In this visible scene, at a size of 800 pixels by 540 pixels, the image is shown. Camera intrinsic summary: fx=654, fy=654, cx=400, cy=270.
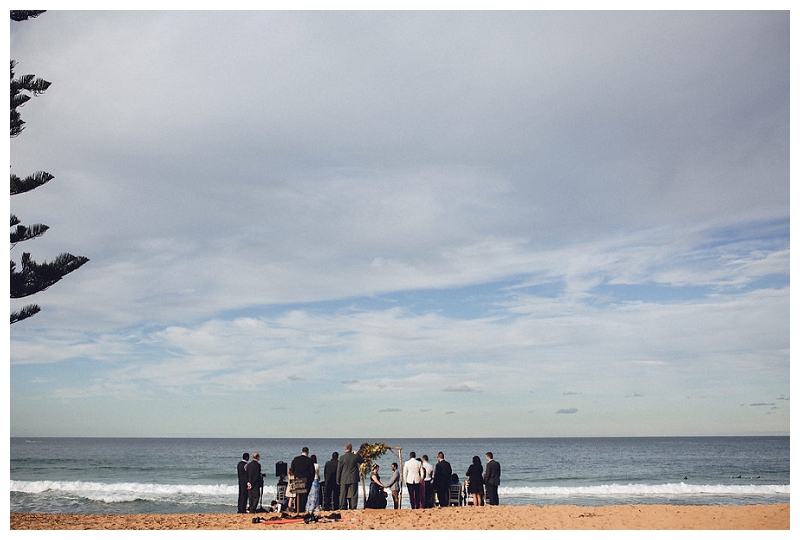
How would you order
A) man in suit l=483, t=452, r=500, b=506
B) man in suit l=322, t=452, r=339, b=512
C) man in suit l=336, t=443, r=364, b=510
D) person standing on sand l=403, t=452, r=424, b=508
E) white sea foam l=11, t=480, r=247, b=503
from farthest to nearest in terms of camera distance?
white sea foam l=11, t=480, r=247, b=503 < man in suit l=483, t=452, r=500, b=506 < person standing on sand l=403, t=452, r=424, b=508 < man in suit l=322, t=452, r=339, b=512 < man in suit l=336, t=443, r=364, b=510

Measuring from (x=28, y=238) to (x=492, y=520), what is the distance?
29.4ft

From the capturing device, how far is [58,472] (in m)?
35.2

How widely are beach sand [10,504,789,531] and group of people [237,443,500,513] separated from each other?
545 millimetres

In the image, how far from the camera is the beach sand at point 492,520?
28.6 feet

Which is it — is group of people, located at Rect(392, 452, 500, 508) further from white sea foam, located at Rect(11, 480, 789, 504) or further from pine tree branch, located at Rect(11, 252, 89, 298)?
white sea foam, located at Rect(11, 480, 789, 504)

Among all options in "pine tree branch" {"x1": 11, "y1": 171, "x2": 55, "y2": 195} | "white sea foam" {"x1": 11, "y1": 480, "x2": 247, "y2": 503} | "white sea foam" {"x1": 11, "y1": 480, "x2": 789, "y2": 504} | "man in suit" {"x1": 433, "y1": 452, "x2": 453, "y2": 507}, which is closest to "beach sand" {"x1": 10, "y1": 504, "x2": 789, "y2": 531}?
"man in suit" {"x1": 433, "y1": 452, "x2": 453, "y2": 507}

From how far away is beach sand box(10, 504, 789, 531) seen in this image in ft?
28.6

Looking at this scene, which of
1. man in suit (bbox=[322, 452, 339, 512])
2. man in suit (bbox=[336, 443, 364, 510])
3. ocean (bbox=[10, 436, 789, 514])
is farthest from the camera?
ocean (bbox=[10, 436, 789, 514])

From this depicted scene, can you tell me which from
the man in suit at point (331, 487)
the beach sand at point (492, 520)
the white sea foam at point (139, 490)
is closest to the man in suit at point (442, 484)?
the beach sand at point (492, 520)

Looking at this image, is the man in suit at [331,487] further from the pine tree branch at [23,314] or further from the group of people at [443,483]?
the pine tree branch at [23,314]

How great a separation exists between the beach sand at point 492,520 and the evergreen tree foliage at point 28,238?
3794 millimetres
